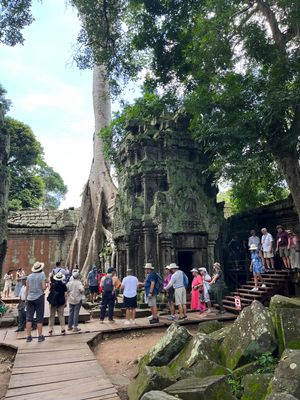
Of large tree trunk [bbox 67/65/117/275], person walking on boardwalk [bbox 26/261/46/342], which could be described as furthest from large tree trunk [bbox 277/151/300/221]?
large tree trunk [bbox 67/65/117/275]

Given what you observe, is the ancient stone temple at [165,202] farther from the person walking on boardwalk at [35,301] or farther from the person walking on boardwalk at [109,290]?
the person walking on boardwalk at [35,301]

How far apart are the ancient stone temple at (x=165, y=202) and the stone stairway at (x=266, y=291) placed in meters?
1.63

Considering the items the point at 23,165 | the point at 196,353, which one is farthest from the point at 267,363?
the point at 23,165

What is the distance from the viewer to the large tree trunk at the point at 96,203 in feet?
49.2

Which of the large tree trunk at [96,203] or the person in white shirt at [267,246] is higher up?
the large tree trunk at [96,203]

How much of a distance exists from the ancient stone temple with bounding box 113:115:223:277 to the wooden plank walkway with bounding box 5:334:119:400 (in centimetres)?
527

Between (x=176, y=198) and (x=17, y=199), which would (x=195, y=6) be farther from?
(x=17, y=199)

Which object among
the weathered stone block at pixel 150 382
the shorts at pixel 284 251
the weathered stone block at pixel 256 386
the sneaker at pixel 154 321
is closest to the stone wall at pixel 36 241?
the sneaker at pixel 154 321

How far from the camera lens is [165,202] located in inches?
432

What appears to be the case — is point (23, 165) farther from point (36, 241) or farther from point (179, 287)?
point (179, 287)

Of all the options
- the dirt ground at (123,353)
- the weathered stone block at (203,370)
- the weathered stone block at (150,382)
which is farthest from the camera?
the dirt ground at (123,353)

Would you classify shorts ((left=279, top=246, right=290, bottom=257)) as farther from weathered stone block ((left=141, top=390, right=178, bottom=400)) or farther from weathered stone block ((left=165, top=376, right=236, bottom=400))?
weathered stone block ((left=141, top=390, right=178, bottom=400))

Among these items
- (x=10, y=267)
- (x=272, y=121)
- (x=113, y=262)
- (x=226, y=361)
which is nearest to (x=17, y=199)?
(x=10, y=267)

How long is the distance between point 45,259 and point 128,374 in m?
15.9
